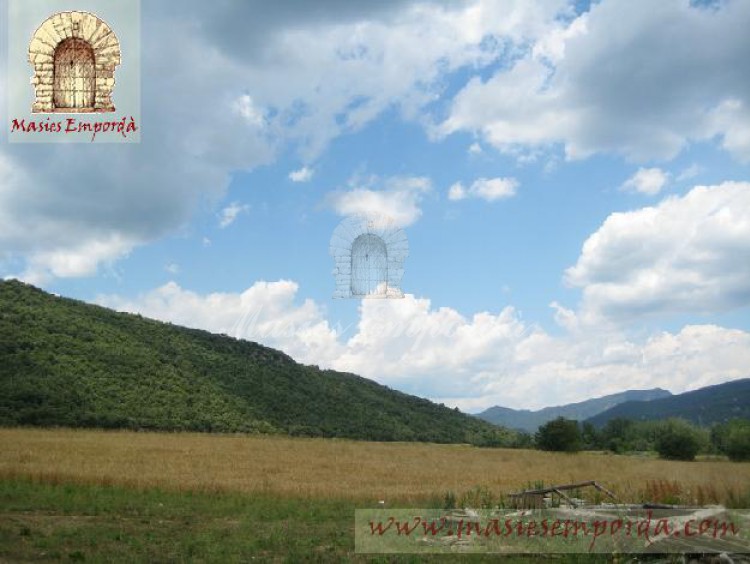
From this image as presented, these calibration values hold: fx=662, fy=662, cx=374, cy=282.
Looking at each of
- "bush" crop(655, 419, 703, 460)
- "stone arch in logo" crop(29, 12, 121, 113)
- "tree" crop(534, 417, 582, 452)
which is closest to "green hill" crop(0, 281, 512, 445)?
"tree" crop(534, 417, 582, 452)

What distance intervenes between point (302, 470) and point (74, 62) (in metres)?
23.4

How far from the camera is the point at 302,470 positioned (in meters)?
36.2

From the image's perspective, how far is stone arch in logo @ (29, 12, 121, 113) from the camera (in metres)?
21.5

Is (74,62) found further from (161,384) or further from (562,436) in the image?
(562,436)

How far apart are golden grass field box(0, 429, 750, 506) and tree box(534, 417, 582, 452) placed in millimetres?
19053

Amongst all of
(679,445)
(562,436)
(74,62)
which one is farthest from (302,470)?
(679,445)

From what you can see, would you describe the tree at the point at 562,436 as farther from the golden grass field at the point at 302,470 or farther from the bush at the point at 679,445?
the golden grass field at the point at 302,470

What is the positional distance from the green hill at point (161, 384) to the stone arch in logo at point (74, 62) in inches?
1762

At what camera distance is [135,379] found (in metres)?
76.0

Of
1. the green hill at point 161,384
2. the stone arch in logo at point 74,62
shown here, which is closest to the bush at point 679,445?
the green hill at point 161,384

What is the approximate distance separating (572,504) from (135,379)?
2653 inches

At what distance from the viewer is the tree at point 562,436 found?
2906 inches

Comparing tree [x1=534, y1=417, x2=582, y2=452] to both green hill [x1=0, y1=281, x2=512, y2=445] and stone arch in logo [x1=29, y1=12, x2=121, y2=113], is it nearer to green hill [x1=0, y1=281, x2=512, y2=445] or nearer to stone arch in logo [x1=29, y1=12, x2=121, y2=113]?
green hill [x1=0, y1=281, x2=512, y2=445]

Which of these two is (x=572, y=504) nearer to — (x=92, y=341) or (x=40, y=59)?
(x=40, y=59)
